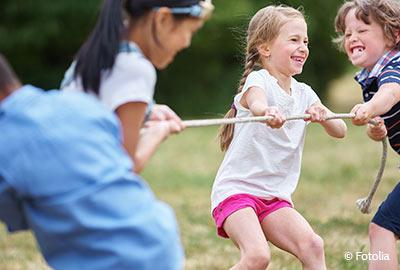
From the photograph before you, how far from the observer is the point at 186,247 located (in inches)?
257

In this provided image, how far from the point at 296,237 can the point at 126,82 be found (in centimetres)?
148

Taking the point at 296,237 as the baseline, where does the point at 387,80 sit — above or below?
above

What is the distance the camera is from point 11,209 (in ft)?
9.35

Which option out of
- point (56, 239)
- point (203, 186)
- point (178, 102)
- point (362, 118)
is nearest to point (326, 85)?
point (178, 102)

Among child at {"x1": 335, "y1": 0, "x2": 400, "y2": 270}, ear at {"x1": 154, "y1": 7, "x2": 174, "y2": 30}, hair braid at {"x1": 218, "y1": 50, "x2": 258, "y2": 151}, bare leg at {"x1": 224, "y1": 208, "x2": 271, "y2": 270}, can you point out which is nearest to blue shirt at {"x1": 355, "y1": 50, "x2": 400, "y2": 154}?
child at {"x1": 335, "y1": 0, "x2": 400, "y2": 270}

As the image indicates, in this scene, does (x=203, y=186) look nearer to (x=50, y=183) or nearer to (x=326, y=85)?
(x=50, y=183)

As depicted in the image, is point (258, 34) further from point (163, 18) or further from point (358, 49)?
point (163, 18)

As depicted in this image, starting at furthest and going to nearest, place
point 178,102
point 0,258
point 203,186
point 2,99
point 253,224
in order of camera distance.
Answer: point 178,102
point 203,186
point 0,258
point 253,224
point 2,99

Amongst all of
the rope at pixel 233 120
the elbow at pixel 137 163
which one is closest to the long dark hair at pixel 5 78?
the elbow at pixel 137 163

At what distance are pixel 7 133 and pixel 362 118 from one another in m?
2.07

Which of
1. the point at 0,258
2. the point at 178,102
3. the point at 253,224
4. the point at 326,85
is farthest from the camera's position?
the point at 326,85

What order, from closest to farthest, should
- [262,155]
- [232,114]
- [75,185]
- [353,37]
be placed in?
[75,185] → [262,155] → [232,114] → [353,37]

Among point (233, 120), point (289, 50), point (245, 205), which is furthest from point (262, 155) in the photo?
point (233, 120)

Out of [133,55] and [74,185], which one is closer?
[74,185]
